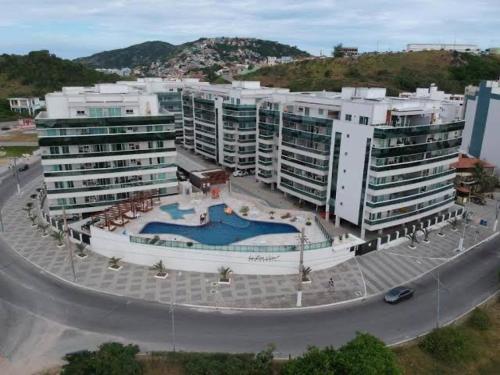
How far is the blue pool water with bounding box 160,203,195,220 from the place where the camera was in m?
62.3

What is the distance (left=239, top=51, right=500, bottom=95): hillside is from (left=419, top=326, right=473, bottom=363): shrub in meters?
128

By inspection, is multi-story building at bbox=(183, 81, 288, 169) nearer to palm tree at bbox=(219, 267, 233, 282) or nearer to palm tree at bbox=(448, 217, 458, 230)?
palm tree at bbox=(219, 267, 233, 282)

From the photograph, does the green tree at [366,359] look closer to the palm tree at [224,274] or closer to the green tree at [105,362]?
the green tree at [105,362]

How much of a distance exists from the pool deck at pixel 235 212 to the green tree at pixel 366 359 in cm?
2250

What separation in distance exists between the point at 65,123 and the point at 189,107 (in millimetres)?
49855

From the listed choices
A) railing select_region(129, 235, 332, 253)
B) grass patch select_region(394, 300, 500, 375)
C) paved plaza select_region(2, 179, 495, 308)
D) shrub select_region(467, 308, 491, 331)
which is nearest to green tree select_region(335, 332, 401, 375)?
grass patch select_region(394, 300, 500, 375)

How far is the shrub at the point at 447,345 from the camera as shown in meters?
36.0

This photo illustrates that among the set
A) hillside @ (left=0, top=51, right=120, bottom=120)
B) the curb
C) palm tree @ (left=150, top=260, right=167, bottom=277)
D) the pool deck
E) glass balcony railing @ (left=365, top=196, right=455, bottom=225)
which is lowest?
the curb

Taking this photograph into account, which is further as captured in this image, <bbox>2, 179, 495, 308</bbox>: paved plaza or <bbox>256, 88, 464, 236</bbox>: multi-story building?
<bbox>256, 88, 464, 236</bbox>: multi-story building

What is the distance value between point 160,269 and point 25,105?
160 meters

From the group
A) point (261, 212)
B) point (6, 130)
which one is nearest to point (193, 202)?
point (261, 212)

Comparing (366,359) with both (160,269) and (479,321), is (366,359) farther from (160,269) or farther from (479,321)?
(160,269)

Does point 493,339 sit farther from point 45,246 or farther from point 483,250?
point 45,246

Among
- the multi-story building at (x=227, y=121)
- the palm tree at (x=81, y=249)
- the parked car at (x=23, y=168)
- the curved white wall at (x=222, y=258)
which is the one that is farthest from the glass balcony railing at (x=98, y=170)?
the parked car at (x=23, y=168)
